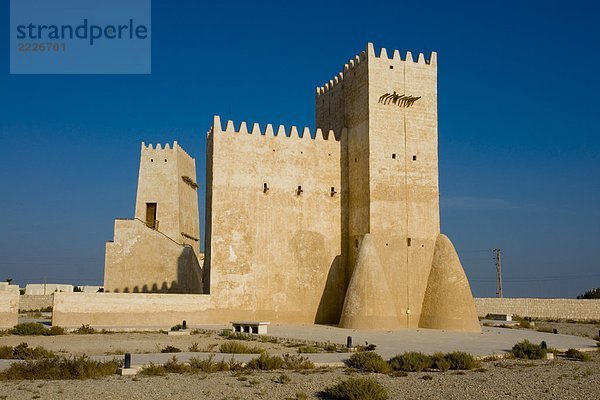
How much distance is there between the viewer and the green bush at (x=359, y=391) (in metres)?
8.34

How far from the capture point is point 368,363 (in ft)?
36.0

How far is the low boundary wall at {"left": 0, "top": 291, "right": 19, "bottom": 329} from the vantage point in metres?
20.2

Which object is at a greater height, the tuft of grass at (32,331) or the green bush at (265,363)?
the green bush at (265,363)

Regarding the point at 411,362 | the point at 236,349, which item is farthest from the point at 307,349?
the point at 411,362

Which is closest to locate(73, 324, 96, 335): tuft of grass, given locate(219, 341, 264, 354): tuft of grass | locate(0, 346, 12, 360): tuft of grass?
locate(0, 346, 12, 360): tuft of grass

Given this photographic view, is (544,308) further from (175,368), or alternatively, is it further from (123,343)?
(175,368)

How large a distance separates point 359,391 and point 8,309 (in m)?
16.0

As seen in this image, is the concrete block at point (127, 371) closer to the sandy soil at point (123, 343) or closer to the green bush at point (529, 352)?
the sandy soil at point (123, 343)

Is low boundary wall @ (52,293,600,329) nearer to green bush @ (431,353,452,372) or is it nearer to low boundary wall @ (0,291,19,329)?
low boundary wall @ (0,291,19,329)

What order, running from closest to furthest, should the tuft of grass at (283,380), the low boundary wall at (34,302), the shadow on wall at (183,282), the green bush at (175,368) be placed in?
the tuft of grass at (283,380)
the green bush at (175,368)
the shadow on wall at (183,282)
the low boundary wall at (34,302)

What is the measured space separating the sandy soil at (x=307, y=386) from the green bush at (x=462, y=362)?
0.39m

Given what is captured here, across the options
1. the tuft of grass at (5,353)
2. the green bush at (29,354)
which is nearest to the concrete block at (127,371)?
the green bush at (29,354)

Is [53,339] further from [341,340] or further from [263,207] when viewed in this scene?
[263,207]

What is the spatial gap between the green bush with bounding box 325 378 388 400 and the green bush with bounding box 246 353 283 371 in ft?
8.36
